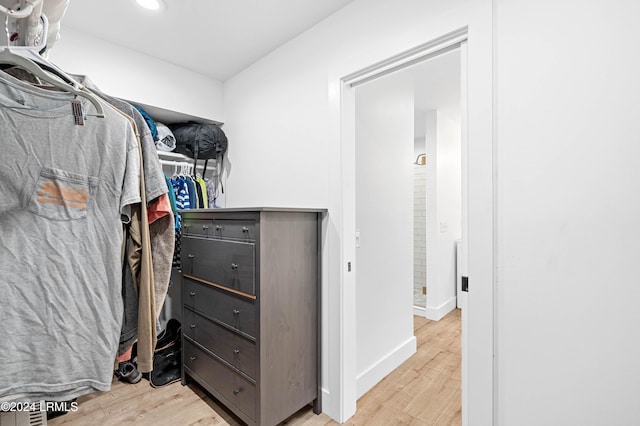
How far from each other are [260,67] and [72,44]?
50.3 inches

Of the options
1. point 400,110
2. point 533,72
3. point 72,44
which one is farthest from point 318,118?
point 72,44

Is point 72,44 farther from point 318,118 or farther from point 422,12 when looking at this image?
point 422,12

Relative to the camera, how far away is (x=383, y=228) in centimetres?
245

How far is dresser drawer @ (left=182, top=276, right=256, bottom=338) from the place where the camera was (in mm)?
1702

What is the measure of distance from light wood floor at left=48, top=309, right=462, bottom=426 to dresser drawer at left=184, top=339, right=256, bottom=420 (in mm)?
157

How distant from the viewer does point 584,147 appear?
43.2 inches

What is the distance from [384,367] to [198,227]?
1.79 m

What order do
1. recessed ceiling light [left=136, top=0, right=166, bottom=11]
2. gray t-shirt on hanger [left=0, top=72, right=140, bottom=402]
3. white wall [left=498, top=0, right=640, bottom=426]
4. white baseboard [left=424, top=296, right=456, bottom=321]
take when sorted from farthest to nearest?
white baseboard [left=424, top=296, right=456, bottom=321] → recessed ceiling light [left=136, top=0, right=166, bottom=11] → white wall [left=498, top=0, right=640, bottom=426] → gray t-shirt on hanger [left=0, top=72, right=140, bottom=402]

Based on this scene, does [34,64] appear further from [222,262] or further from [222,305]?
[222,305]

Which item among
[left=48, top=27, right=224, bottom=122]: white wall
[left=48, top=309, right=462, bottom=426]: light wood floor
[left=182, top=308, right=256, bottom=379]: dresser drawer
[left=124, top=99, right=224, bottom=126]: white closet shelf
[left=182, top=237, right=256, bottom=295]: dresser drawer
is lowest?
[left=48, top=309, right=462, bottom=426]: light wood floor

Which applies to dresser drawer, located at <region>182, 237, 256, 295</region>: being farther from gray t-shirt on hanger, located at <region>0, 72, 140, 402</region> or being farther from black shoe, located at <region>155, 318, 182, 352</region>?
gray t-shirt on hanger, located at <region>0, 72, 140, 402</region>

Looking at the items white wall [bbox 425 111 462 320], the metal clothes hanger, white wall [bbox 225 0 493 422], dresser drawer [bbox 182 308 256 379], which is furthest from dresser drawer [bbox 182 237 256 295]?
white wall [bbox 425 111 462 320]

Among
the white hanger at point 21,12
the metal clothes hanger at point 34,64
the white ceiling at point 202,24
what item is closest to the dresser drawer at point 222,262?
the metal clothes hanger at point 34,64

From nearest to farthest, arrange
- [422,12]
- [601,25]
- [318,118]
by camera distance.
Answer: [601,25], [422,12], [318,118]
